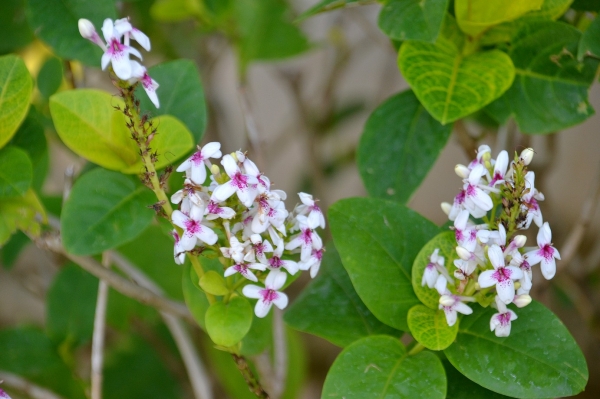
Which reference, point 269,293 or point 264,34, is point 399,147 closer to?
point 269,293

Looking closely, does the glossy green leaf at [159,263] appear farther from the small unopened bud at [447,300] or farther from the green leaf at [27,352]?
the small unopened bud at [447,300]

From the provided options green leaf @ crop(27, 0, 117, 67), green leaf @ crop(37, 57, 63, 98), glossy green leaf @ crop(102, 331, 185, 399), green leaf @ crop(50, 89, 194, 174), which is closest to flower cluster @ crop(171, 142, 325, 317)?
green leaf @ crop(50, 89, 194, 174)

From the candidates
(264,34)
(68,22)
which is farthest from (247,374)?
→ (264,34)

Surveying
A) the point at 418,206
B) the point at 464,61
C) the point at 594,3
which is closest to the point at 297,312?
the point at 464,61

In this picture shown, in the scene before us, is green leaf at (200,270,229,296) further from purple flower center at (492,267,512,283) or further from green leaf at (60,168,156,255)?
purple flower center at (492,267,512,283)

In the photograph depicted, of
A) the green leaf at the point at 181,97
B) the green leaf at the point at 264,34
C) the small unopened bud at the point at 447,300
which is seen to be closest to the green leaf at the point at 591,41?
the small unopened bud at the point at 447,300
